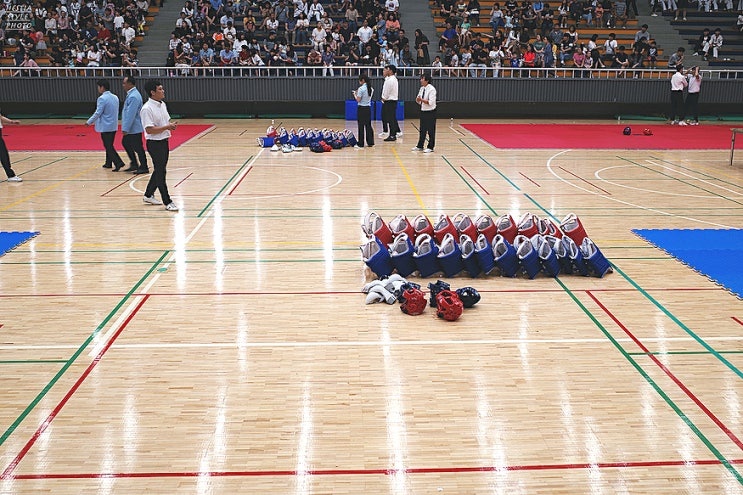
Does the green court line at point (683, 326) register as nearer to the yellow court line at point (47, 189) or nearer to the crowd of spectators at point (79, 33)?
the yellow court line at point (47, 189)

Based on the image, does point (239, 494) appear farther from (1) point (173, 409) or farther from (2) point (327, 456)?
(1) point (173, 409)

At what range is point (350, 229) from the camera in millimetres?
10930

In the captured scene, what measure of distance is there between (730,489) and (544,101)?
74.9ft

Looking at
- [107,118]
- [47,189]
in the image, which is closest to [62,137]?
[107,118]

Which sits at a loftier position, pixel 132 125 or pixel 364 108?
pixel 364 108

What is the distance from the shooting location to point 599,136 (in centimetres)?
2162

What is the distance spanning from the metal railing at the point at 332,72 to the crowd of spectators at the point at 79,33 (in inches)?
23.2

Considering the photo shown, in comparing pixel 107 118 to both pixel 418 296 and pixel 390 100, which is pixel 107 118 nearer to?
pixel 390 100

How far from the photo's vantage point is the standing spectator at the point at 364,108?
17.9 metres

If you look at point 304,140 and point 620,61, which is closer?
point 304,140

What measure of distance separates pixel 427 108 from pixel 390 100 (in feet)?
6.44

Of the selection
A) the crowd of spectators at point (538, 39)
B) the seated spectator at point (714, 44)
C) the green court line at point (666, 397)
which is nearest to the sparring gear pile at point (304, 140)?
the crowd of spectators at point (538, 39)

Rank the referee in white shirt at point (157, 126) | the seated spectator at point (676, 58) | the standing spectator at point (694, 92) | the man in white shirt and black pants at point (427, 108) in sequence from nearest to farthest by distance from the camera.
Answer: the referee in white shirt at point (157, 126)
the man in white shirt and black pants at point (427, 108)
the standing spectator at point (694, 92)
the seated spectator at point (676, 58)

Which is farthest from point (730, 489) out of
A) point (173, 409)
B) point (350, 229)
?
point (350, 229)
